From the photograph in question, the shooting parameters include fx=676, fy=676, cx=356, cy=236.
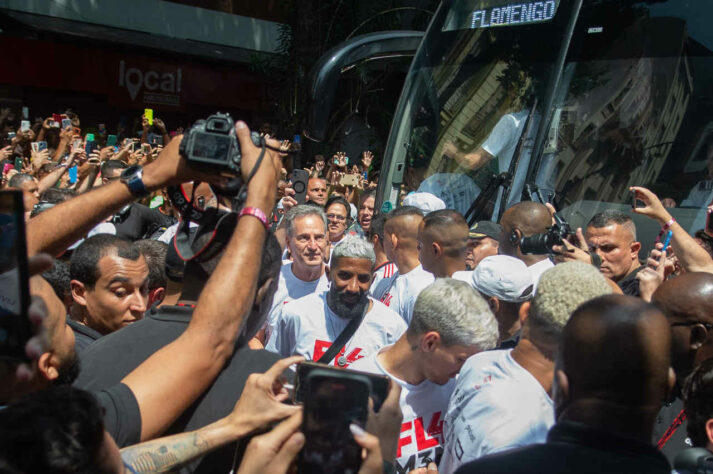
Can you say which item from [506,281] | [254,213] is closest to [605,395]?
[254,213]

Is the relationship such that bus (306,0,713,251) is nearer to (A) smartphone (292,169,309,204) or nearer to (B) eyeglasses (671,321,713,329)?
(A) smartphone (292,169,309,204)

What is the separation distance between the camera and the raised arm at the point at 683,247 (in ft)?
12.1

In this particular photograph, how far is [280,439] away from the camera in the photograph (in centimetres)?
157

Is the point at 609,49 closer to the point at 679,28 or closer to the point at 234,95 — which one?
the point at 679,28

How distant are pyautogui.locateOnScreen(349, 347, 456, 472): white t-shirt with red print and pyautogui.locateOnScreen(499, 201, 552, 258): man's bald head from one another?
1786 millimetres

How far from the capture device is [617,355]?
5.12 feet

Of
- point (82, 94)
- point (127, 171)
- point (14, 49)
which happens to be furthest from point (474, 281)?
point (82, 94)

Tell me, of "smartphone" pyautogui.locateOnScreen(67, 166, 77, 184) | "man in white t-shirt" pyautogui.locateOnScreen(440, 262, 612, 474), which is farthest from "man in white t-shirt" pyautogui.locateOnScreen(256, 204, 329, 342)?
"smartphone" pyautogui.locateOnScreen(67, 166, 77, 184)

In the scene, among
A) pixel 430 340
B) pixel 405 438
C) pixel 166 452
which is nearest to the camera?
pixel 166 452

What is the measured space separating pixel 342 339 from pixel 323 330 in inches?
10.1

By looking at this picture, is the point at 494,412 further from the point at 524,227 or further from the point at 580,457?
the point at 524,227

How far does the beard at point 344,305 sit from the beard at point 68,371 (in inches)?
80.7

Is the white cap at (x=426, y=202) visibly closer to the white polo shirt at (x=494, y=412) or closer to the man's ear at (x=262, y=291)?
the white polo shirt at (x=494, y=412)

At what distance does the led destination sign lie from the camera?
5.49m
